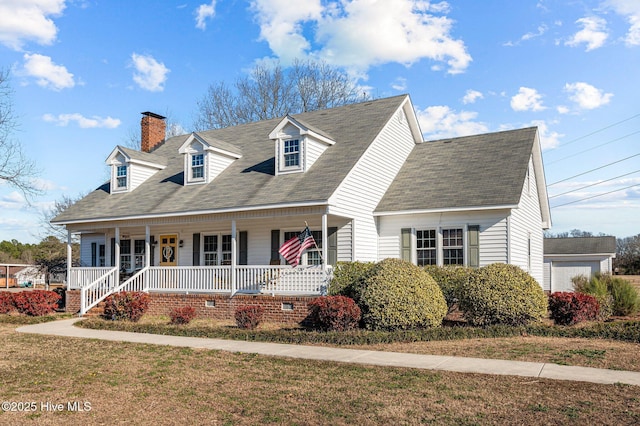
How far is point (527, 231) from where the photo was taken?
67.9ft

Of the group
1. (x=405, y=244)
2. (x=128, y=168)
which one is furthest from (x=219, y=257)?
(x=405, y=244)

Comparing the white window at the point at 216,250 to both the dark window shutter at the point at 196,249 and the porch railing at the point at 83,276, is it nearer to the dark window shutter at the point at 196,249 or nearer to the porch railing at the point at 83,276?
the dark window shutter at the point at 196,249

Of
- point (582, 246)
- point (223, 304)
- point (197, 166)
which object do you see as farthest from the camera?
point (582, 246)

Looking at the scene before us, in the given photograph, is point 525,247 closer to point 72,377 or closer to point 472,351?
point 472,351

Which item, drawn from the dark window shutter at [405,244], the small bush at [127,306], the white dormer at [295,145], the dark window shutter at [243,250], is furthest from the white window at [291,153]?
the small bush at [127,306]

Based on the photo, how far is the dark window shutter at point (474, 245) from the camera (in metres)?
18.0

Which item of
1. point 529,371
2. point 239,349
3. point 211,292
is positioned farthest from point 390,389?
point 211,292

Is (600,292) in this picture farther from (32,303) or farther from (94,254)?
(94,254)

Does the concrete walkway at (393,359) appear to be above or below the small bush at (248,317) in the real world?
below

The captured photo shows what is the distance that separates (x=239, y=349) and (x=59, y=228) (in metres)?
39.3

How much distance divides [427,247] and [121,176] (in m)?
13.9

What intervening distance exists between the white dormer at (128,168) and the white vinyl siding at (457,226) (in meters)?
11.2

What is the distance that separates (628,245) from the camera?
76125 mm

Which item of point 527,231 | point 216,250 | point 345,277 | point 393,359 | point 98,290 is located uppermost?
point 527,231
